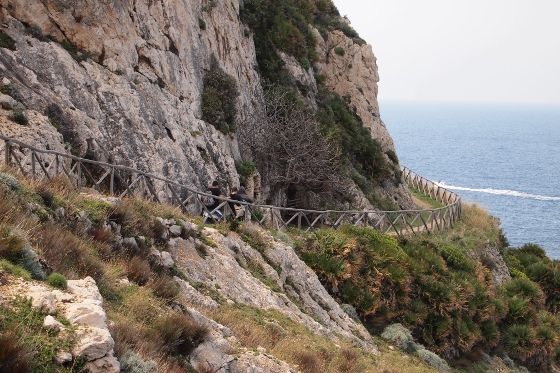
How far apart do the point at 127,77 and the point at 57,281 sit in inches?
518

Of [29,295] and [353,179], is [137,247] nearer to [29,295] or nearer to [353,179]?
[29,295]

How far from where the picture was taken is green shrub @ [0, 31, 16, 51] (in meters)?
15.4

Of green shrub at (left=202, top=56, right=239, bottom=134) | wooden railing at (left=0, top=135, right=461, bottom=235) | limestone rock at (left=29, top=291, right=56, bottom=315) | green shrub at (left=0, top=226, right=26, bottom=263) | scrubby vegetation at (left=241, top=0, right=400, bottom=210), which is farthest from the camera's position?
scrubby vegetation at (left=241, top=0, right=400, bottom=210)

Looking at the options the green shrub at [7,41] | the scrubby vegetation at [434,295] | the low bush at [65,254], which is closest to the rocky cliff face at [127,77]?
the green shrub at [7,41]

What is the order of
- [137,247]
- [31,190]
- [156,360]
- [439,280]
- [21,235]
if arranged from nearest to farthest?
[156,360] < [21,235] < [31,190] < [137,247] < [439,280]

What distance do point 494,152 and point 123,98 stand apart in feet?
346

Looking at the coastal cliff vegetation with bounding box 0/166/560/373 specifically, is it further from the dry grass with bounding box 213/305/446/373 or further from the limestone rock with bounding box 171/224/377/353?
the limestone rock with bounding box 171/224/377/353

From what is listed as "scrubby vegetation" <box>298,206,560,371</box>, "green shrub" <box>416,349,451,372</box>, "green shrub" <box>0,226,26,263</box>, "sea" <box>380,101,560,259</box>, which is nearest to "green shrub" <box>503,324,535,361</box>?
"scrubby vegetation" <box>298,206,560,371</box>

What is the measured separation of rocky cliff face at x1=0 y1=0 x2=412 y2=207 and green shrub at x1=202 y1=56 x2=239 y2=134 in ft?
1.05

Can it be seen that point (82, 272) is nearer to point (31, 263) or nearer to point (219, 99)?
point (31, 263)

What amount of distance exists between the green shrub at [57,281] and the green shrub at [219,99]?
53.5ft

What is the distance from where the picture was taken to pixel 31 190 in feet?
29.2

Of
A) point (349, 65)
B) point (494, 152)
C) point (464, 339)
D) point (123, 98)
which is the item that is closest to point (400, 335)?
point (464, 339)

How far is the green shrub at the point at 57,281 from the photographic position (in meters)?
6.40
